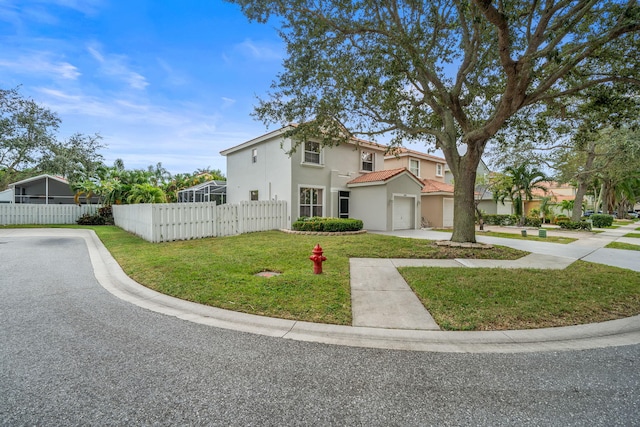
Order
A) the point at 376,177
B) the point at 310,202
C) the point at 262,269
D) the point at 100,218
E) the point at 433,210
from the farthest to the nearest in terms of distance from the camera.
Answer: the point at 100,218 → the point at 433,210 → the point at 376,177 → the point at 310,202 → the point at 262,269

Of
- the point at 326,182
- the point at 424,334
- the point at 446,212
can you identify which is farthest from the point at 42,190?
the point at 424,334

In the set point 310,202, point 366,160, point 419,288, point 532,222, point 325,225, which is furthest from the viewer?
point 532,222

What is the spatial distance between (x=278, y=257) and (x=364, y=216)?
10432 mm

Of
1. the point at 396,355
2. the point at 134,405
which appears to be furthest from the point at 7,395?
the point at 396,355

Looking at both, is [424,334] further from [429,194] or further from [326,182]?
[429,194]

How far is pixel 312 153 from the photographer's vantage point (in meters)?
16.6

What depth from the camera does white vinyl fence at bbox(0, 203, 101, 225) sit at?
19714mm

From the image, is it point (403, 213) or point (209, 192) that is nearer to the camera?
point (403, 213)

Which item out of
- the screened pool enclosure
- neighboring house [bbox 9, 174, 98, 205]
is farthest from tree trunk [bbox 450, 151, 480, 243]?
neighboring house [bbox 9, 174, 98, 205]

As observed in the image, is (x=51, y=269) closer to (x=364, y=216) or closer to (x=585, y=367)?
(x=585, y=367)

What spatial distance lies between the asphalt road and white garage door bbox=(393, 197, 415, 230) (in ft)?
46.6

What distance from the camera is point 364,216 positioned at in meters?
17.9

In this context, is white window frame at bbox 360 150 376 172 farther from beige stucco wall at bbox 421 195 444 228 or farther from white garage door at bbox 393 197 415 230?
beige stucco wall at bbox 421 195 444 228

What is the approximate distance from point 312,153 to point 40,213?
66.4 ft
